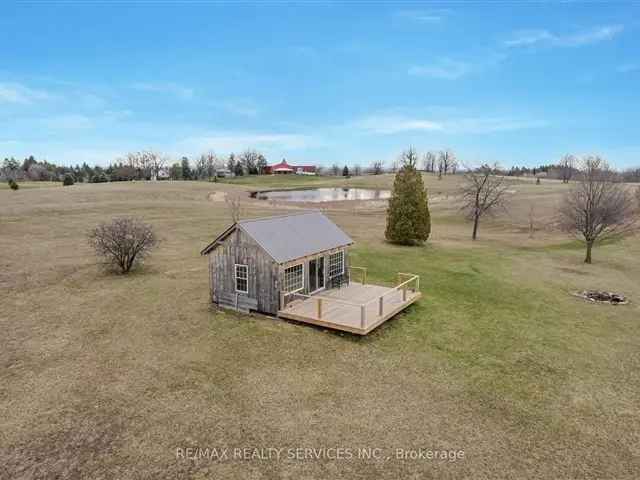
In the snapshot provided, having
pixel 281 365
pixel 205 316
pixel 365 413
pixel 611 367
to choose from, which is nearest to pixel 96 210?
pixel 205 316

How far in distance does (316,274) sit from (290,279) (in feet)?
6.13

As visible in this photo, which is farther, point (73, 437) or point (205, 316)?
point (205, 316)

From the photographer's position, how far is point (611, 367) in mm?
12922

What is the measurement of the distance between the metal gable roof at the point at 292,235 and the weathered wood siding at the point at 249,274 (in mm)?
327

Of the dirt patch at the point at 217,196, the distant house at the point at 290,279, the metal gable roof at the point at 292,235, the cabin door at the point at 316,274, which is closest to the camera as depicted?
the distant house at the point at 290,279

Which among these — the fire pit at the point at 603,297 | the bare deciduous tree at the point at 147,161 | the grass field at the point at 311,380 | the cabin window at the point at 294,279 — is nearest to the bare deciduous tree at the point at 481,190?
the grass field at the point at 311,380

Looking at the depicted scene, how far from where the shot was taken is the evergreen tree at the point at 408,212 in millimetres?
32344

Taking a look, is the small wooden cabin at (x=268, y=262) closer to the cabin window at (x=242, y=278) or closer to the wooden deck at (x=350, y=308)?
the cabin window at (x=242, y=278)

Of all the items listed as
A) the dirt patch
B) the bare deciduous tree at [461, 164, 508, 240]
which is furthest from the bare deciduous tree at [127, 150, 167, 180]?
the bare deciduous tree at [461, 164, 508, 240]

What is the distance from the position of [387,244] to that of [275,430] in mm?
24578

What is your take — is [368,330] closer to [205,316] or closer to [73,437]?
[205,316]

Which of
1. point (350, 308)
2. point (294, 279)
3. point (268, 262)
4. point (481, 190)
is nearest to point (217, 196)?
point (481, 190)

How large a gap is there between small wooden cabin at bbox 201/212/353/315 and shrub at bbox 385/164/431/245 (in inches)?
566

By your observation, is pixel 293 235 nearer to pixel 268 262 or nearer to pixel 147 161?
pixel 268 262
